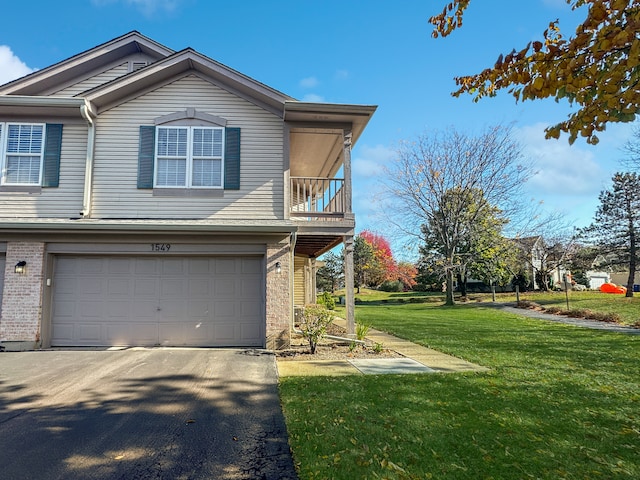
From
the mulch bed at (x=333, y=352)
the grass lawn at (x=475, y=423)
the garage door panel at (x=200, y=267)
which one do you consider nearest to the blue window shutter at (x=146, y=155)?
the garage door panel at (x=200, y=267)

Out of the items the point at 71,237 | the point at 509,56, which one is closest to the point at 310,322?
the point at 71,237

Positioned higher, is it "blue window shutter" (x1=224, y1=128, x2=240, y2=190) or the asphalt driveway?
"blue window shutter" (x1=224, y1=128, x2=240, y2=190)

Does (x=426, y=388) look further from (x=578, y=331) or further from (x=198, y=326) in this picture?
(x=578, y=331)

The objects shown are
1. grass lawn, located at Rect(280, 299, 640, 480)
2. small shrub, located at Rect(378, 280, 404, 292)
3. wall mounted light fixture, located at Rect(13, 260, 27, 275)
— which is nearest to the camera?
grass lawn, located at Rect(280, 299, 640, 480)

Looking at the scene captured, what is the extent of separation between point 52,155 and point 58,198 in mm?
1098

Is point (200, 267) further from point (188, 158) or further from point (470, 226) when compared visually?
point (470, 226)

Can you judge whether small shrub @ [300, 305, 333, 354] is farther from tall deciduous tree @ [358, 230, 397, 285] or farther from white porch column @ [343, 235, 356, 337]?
tall deciduous tree @ [358, 230, 397, 285]

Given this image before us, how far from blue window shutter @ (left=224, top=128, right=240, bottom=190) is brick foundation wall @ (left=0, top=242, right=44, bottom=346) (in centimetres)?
457

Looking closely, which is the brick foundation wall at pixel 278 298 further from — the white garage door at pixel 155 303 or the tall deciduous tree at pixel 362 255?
the tall deciduous tree at pixel 362 255

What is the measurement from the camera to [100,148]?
10094 mm

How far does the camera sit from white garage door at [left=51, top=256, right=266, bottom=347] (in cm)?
954

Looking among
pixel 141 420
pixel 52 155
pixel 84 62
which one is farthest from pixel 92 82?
pixel 141 420

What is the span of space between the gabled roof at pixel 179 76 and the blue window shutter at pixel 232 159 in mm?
1105

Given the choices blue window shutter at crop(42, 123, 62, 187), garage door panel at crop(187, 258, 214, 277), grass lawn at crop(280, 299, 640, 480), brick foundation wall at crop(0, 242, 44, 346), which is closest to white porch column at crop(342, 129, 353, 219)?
garage door panel at crop(187, 258, 214, 277)
